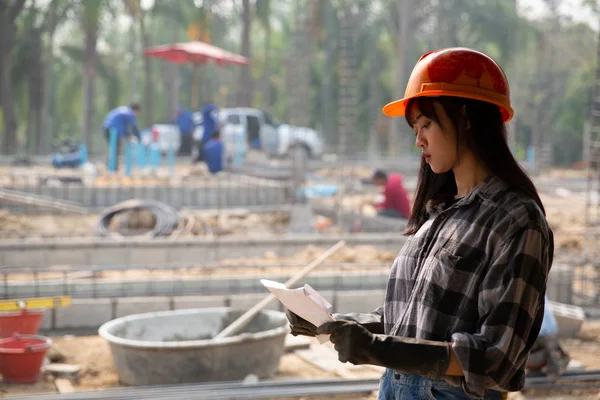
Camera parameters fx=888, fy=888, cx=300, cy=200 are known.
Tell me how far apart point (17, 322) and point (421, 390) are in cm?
481

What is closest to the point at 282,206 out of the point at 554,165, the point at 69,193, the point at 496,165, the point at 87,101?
the point at 69,193

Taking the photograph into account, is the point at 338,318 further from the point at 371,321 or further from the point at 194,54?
the point at 194,54

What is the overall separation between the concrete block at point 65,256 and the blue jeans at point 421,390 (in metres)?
7.63

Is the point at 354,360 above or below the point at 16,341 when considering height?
above

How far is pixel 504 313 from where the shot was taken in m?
1.89

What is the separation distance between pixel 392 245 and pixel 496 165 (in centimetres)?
805

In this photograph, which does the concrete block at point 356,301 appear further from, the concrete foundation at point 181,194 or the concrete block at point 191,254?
the concrete foundation at point 181,194

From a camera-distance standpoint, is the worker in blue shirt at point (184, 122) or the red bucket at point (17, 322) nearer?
the red bucket at point (17, 322)

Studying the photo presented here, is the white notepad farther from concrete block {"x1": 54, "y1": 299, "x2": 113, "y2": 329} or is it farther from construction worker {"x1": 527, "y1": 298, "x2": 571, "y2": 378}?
concrete block {"x1": 54, "y1": 299, "x2": 113, "y2": 329}

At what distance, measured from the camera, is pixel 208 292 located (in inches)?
313

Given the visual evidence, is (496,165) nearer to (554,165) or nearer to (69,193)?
(69,193)

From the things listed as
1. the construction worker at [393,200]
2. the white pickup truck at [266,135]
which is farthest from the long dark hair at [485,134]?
the white pickup truck at [266,135]

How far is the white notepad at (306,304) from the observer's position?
199 centimetres

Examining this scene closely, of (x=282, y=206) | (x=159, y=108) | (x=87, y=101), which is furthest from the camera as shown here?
(x=159, y=108)
